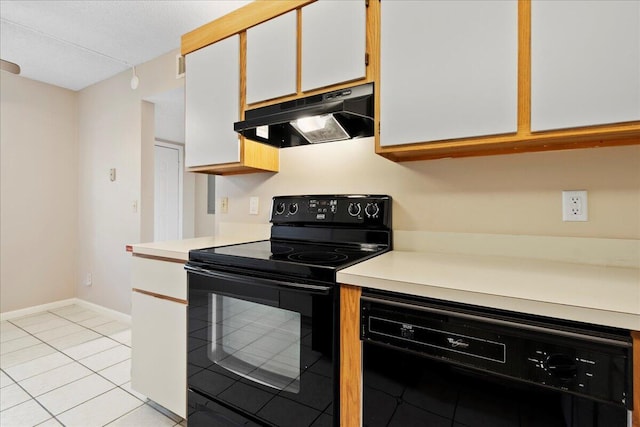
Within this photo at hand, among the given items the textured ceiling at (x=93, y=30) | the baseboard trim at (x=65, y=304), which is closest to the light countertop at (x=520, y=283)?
the textured ceiling at (x=93, y=30)

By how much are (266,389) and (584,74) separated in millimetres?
1558

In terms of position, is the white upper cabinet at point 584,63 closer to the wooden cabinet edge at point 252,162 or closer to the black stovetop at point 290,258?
the black stovetop at point 290,258

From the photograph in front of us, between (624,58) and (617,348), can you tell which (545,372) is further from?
(624,58)

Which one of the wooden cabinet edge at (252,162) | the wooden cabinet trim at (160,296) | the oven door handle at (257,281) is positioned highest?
the wooden cabinet edge at (252,162)

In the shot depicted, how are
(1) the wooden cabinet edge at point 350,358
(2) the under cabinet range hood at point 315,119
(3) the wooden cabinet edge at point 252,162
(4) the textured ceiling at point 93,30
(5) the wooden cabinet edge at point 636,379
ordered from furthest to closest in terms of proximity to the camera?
(4) the textured ceiling at point 93,30
(3) the wooden cabinet edge at point 252,162
(2) the under cabinet range hood at point 315,119
(1) the wooden cabinet edge at point 350,358
(5) the wooden cabinet edge at point 636,379

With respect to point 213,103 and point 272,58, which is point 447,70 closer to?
point 272,58

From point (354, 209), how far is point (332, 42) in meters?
0.81

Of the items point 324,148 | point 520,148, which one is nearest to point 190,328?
point 324,148

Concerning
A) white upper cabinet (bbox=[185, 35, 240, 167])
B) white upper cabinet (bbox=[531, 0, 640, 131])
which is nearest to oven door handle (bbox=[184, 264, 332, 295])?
white upper cabinet (bbox=[185, 35, 240, 167])

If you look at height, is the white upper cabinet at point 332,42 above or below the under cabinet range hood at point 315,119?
above

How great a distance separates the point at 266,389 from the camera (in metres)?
1.23

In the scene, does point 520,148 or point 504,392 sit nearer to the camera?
point 504,392

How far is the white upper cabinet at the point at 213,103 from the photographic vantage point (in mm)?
1802

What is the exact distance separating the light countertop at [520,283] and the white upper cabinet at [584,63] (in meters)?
0.49
